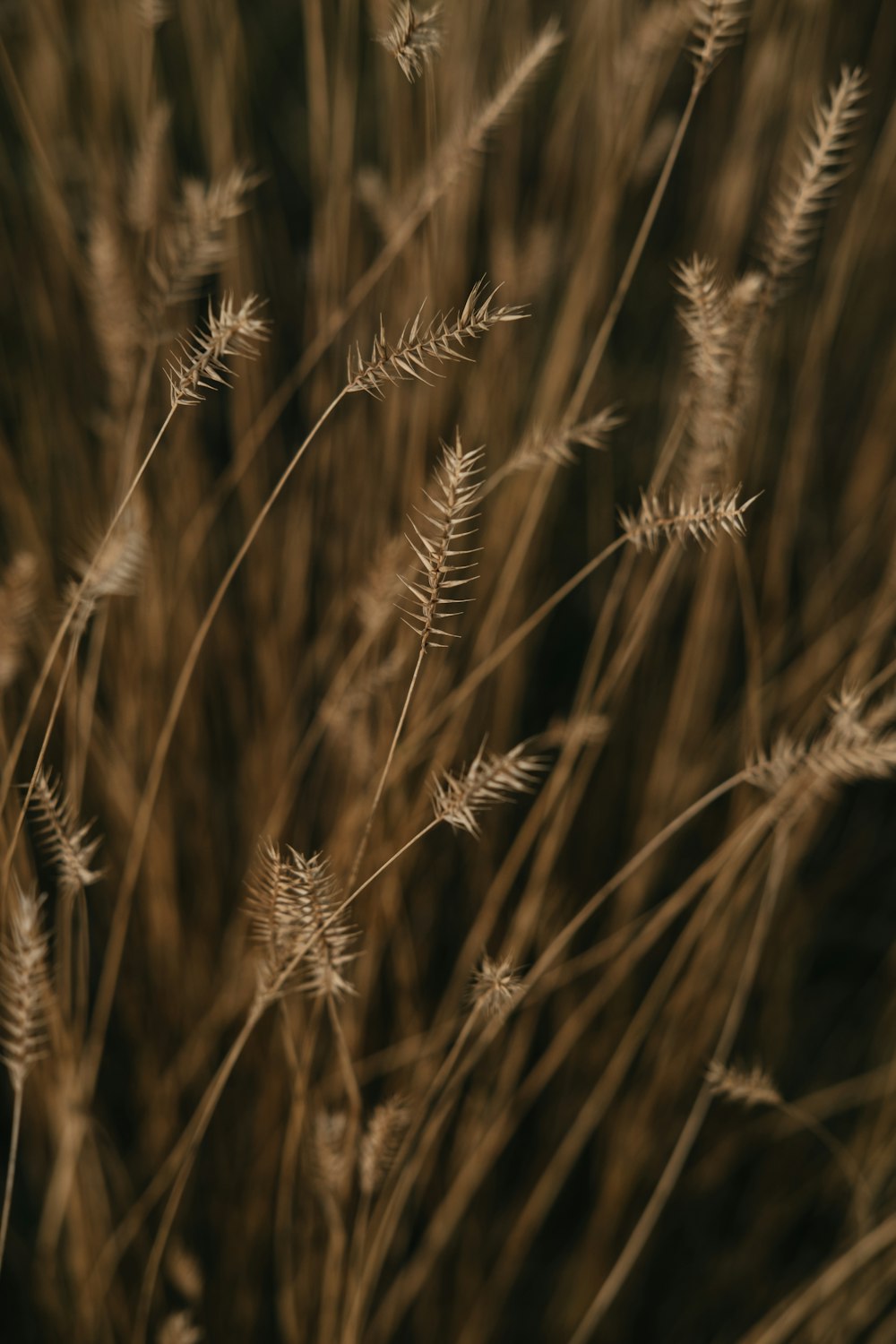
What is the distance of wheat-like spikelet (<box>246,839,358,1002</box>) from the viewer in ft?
1.26

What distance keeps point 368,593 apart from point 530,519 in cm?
11

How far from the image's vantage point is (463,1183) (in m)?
0.68

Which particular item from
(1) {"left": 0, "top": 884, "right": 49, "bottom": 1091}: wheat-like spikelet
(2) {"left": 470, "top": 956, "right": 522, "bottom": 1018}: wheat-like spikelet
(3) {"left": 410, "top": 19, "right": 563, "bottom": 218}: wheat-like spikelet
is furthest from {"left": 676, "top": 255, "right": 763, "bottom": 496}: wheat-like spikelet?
(1) {"left": 0, "top": 884, "right": 49, "bottom": 1091}: wheat-like spikelet

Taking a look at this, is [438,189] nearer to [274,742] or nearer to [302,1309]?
[274,742]

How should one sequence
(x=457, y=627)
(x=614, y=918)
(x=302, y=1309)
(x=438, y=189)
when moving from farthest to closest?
(x=457, y=627), (x=614, y=918), (x=302, y=1309), (x=438, y=189)

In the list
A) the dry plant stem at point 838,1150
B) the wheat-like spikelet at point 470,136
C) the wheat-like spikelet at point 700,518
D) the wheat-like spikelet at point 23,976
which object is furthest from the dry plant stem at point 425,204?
the dry plant stem at point 838,1150

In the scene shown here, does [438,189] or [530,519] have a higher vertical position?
[438,189]

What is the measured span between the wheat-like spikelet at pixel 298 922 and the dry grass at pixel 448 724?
0.08 metres

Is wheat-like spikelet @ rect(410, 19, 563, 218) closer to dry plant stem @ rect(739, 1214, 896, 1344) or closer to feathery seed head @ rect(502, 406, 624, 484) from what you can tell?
feathery seed head @ rect(502, 406, 624, 484)

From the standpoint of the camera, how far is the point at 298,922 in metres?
0.41

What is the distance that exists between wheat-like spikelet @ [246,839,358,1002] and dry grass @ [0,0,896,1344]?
77 mm

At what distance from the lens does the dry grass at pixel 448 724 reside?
644mm

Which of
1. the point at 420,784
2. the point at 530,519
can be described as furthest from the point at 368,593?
the point at 420,784

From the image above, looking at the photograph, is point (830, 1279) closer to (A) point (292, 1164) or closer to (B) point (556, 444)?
(A) point (292, 1164)
